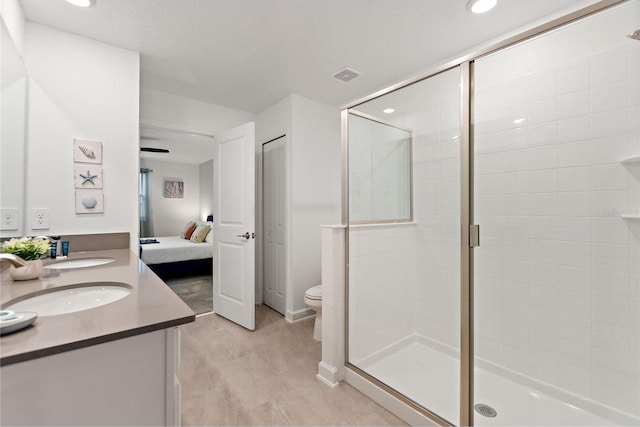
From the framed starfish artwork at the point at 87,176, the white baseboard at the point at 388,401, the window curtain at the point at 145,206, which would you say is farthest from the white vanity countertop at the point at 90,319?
the window curtain at the point at 145,206

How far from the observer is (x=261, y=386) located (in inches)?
75.2

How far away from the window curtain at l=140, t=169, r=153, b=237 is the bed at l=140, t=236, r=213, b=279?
1757 mm

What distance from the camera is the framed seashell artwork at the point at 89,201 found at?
6.66 ft

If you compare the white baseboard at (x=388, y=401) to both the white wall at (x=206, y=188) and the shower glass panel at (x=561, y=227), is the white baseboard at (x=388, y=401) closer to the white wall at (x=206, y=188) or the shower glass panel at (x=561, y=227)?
the shower glass panel at (x=561, y=227)

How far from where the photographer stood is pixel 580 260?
169cm

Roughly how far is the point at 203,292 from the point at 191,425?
2625mm

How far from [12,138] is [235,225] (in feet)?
5.66

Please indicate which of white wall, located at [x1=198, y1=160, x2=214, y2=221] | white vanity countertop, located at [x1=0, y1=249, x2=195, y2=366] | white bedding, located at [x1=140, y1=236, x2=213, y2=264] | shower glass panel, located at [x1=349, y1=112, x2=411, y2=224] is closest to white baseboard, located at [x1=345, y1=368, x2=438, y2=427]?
shower glass panel, located at [x1=349, y1=112, x2=411, y2=224]

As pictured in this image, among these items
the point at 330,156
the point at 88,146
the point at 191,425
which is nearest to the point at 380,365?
the point at 191,425

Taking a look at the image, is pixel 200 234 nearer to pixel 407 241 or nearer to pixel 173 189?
pixel 173 189

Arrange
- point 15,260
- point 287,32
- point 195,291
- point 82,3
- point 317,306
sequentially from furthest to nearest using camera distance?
point 195,291 < point 317,306 < point 287,32 < point 82,3 < point 15,260

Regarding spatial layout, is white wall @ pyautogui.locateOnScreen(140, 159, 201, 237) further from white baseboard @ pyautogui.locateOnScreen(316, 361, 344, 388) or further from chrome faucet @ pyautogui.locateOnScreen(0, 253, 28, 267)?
chrome faucet @ pyautogui.locateOnScreen(0, 253, 28, 267)

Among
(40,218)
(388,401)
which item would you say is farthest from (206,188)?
(388,401)

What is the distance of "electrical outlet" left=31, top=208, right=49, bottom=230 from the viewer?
1884mm
